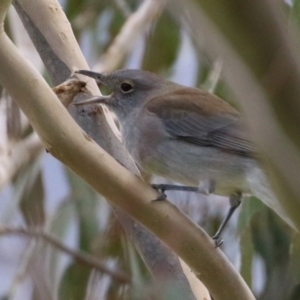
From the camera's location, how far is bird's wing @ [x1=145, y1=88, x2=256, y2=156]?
61.9 inches

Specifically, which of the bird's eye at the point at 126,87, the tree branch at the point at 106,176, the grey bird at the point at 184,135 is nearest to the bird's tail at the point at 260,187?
the grey bird at the point at 184,135

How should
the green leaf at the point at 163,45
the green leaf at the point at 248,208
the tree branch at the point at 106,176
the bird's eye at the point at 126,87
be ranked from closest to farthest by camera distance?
the tree branch at the point at 106,176, the green leaf at the point at 248,208, the bird's eye at the point at 126,87, the green leaf at the point at 163,45

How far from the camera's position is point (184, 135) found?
161cm

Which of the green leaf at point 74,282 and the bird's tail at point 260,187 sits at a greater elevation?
the bird's tail at point 260,187

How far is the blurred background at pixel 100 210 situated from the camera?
1518mm

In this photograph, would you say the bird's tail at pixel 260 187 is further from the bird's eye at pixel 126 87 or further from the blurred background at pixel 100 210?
the bird's eye at pixel 126 87

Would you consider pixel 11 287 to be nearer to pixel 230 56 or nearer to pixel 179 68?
pixel 179 68

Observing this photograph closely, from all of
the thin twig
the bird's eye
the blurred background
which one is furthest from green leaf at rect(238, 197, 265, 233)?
the bird's eye

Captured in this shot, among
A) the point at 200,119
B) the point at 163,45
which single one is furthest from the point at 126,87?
the point at 163,45

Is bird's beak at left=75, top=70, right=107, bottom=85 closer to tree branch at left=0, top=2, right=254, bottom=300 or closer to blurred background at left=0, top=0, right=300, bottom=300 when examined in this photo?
blurred background at left=0, top=0, right=300, bottom=300

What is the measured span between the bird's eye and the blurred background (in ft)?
0.73

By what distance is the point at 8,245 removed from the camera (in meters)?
1.61

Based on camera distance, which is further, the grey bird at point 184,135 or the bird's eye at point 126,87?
the bird's eye at point 126,87

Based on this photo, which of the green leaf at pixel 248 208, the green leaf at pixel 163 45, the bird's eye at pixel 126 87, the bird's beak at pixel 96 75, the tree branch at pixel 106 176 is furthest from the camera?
the green leaf at pixel 163 45
